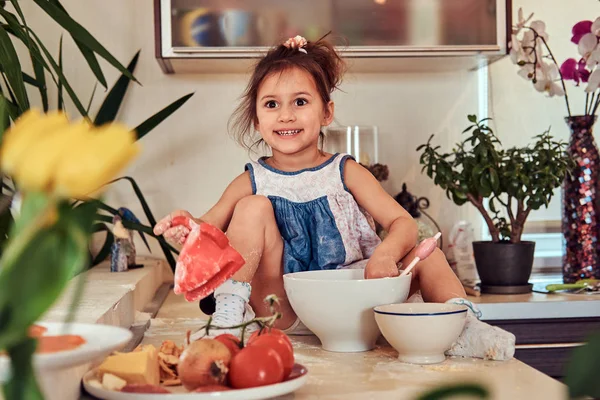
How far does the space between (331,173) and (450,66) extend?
85 cm

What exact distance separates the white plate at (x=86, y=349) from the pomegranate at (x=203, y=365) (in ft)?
0.58

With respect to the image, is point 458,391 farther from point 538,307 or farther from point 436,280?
point 538,307

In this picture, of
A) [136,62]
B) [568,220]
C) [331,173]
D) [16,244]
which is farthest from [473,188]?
[16,244]

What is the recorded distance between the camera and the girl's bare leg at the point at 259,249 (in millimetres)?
1386

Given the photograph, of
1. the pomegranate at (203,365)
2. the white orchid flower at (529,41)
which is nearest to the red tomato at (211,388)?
the pomegranate at (203,365)

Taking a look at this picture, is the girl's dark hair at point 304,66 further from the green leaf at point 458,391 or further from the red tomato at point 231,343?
the green leaf at point 458,391

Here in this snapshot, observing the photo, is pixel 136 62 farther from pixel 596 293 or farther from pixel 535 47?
pixel 596 293

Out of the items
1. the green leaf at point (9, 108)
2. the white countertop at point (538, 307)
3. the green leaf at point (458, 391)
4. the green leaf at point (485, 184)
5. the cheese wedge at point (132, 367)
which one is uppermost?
the green leaf at point (9, 108)

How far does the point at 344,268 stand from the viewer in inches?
60.6

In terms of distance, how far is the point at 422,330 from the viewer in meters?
1.10

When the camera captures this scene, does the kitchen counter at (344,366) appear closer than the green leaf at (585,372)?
No

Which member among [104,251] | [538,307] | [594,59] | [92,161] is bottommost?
[538,307]

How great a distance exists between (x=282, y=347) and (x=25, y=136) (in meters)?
0.66

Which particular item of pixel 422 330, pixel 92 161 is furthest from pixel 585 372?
pixel 422 330
